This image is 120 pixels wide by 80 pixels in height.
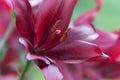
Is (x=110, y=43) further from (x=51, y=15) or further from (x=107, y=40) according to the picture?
(x=51, y=15)

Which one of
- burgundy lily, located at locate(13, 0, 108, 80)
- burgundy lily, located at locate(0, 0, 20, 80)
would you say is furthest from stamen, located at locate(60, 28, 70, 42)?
burgundy lily, located at locate(0, 0, 20, 80)

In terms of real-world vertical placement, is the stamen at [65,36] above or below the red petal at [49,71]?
above

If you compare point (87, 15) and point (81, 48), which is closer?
point (81, 48)

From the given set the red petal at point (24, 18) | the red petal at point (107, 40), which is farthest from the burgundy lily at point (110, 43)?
the red petal at point (24, 18)

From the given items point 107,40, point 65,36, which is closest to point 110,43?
point 107,40

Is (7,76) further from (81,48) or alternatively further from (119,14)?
(119,14)

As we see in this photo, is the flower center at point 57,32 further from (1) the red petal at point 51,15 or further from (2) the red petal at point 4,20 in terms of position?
(2) the red petal at point 4,20

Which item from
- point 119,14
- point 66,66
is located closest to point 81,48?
point 66,66
